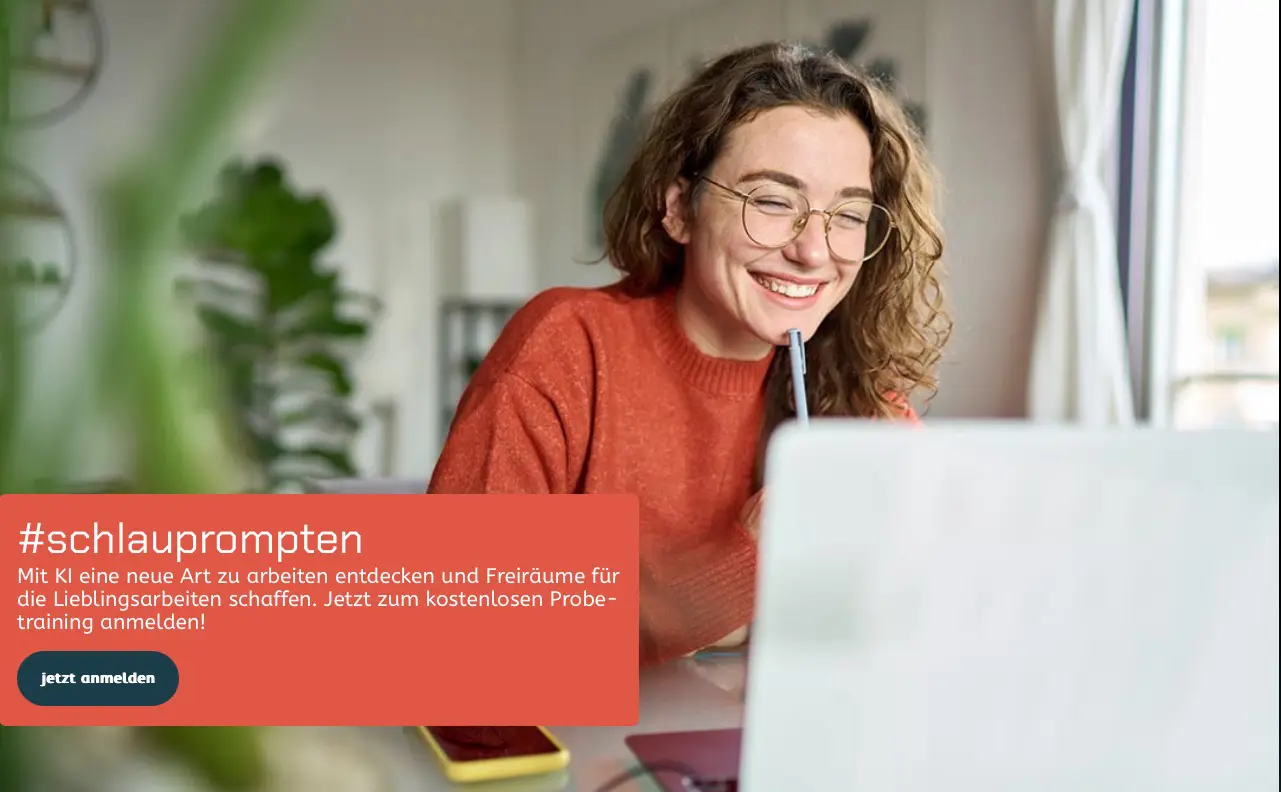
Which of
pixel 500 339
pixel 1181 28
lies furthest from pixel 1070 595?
pixel 1181 28

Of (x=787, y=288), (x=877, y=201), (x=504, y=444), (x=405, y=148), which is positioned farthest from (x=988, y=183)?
(x=405, y=148)

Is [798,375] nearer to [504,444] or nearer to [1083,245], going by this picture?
[504,444]

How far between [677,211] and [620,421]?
0.25 m

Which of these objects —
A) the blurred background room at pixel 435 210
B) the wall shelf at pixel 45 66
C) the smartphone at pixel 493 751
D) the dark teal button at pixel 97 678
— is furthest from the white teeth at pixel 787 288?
the wall shelf at pixel 45 66

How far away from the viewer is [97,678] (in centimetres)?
34

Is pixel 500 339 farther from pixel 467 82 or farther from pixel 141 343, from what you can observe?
pixel 467 82

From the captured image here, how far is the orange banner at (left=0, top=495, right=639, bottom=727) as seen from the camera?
338mm

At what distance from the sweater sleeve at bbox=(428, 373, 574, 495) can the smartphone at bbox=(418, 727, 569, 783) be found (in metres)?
0.41

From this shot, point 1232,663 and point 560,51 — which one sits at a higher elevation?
point 560,51

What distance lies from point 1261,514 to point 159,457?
0.38 m

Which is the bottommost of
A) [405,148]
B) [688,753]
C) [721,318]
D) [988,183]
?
[688,753]

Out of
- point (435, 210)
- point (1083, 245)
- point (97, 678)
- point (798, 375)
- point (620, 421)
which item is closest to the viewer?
point (97, 678)

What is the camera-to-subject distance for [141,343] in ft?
0.49

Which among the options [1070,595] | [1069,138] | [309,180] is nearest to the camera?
[1070,595]
